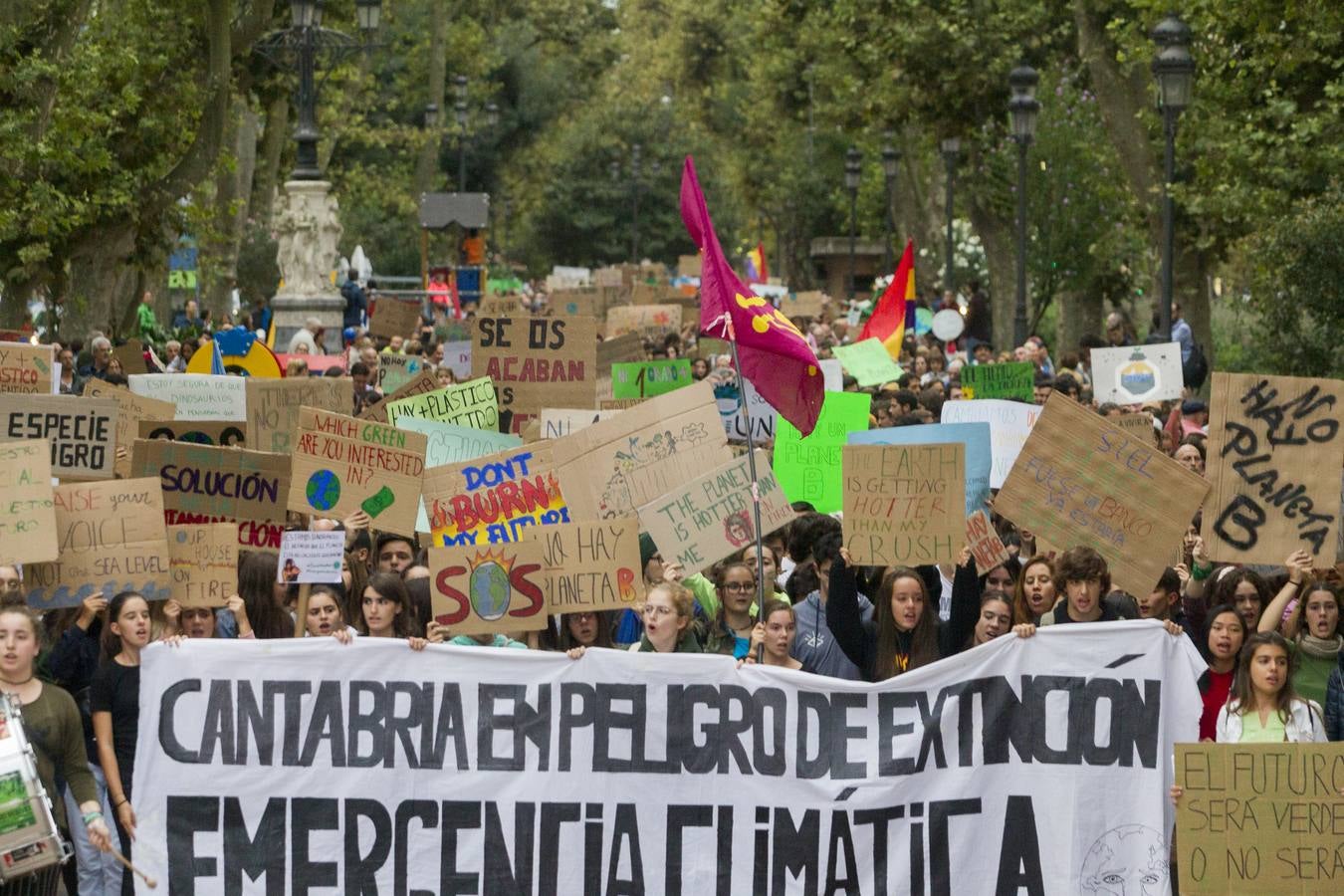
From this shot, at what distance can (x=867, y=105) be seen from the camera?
122 ft

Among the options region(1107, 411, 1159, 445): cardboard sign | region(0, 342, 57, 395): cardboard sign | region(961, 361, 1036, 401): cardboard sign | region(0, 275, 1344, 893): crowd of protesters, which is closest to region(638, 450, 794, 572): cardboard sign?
region(0, 275, 1344, 893): crowd of protesters

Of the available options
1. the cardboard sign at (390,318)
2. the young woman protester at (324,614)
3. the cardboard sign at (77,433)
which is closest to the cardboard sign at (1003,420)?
the cardboard sign at (77,433)

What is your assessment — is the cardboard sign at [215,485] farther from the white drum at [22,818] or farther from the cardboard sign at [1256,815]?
the cardboard sign at [1256,815]

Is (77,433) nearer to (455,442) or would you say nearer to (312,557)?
(455,442)

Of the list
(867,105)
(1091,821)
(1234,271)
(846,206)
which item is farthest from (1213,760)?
(846,206)

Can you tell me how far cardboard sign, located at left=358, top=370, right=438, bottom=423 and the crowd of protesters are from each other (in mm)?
2840

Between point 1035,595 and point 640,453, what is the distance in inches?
100

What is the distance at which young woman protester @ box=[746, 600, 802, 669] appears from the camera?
8383 millimetres

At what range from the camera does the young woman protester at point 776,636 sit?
8383mm

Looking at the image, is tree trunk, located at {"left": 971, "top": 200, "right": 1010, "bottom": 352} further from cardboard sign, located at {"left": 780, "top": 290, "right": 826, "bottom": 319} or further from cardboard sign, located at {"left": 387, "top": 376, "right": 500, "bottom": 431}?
cardboard sign, located at {"left": 387, "top": 376, "right": 500, "bottom": 431}

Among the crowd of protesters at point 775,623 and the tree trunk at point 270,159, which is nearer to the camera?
the crowd of protesters at point 775,623

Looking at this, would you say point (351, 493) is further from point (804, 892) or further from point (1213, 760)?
point (1213, 760)

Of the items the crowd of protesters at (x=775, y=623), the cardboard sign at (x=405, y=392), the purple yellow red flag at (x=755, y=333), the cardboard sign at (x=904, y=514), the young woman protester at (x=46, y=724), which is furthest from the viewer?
the cardboard sign at (x=405, y=392)

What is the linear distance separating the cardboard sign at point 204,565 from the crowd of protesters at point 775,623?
99 millimetres
